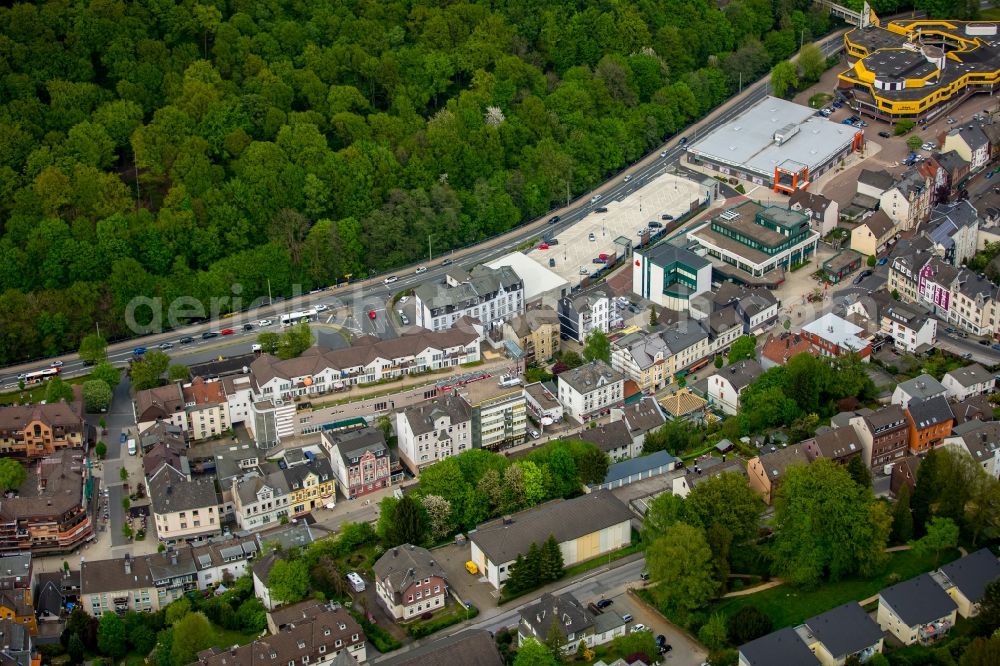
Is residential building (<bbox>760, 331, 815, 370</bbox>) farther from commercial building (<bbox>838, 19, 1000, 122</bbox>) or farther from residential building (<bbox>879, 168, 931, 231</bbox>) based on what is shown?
commercial building (<bbox>838, 19, 1000, 122</bbox>)

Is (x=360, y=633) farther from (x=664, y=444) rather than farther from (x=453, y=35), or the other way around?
(x=453, y=35)

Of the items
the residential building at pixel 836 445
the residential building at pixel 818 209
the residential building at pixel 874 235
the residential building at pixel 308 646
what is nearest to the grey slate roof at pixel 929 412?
the residential building at pixel 836 445

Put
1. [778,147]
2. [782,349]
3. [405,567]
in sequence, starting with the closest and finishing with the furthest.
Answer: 1. [405,567]
2. [782,349]
3. [778,147]

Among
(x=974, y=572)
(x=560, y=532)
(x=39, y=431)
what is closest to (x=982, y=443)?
(x=974, y=572)

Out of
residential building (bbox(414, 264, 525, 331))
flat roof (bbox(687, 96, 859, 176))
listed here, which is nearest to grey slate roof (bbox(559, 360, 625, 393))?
residential building (bbox(414, 264, 525, 331))

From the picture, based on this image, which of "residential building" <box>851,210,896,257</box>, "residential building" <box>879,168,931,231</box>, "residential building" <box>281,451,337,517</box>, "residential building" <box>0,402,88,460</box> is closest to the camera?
"residential building" <box>281,451,337,517</box>

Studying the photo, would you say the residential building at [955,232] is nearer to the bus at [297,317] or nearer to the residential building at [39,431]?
the bus at [297,317]

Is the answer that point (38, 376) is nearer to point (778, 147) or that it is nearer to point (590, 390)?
point (590, 390)
